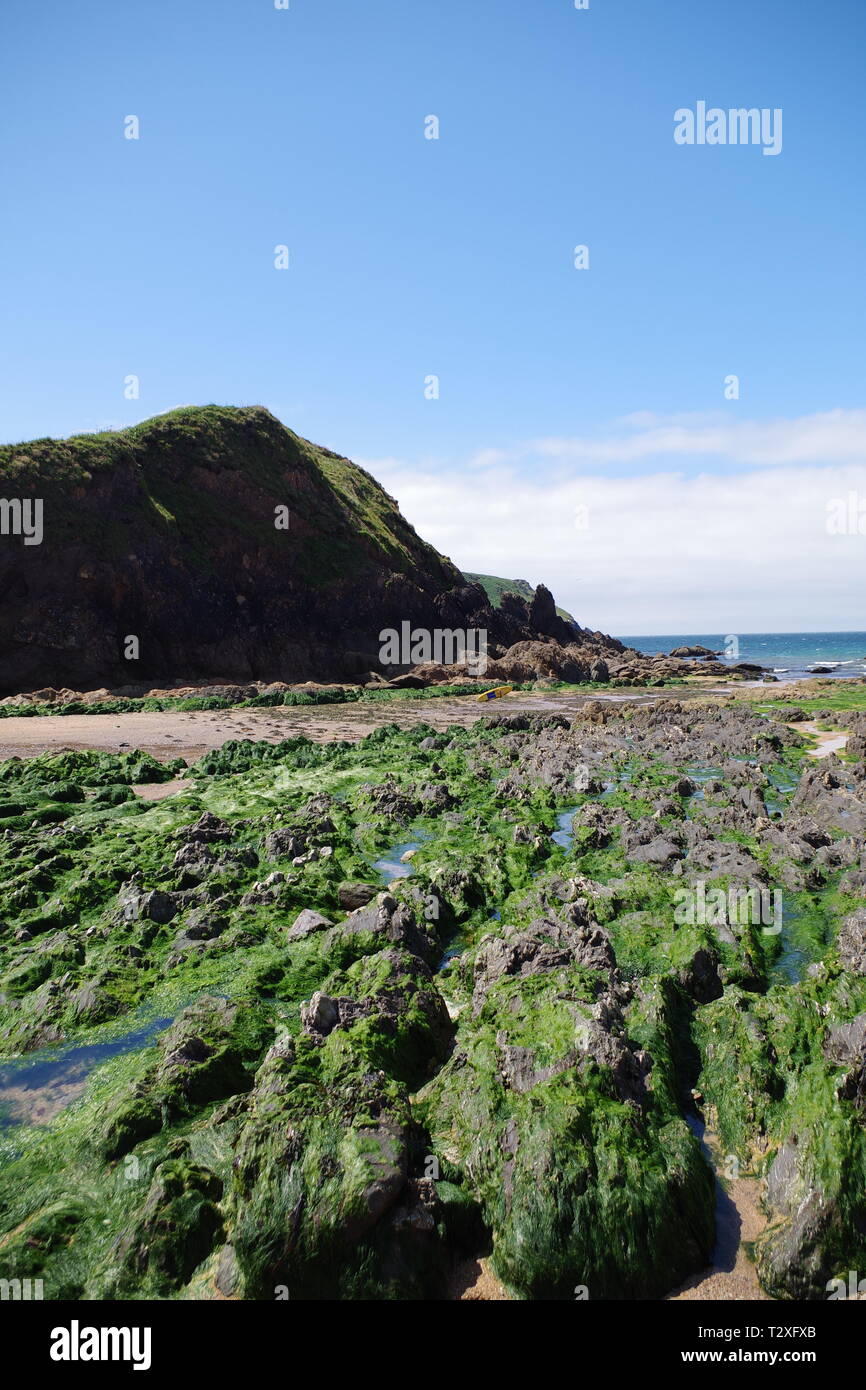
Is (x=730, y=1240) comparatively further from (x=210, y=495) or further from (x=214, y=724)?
(x=210, y=495)

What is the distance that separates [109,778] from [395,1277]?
15796mm

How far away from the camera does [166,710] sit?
113 ft

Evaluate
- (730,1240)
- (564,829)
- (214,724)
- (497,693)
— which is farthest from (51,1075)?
(497,693)

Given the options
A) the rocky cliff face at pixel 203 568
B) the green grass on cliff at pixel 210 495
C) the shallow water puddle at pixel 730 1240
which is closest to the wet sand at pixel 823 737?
the shallow water puddle at pixel 730 1240

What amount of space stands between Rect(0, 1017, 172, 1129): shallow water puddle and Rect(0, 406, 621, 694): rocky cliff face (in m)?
40.2

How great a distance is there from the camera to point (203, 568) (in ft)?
171

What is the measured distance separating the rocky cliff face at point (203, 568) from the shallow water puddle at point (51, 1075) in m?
40.2

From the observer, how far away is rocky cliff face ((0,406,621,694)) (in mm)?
43250

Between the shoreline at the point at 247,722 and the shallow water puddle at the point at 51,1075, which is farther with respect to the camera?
the shoreline at the point at 247,722

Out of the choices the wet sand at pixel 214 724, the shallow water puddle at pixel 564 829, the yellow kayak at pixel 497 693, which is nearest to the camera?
the shallow water puddle at pixel 564 829

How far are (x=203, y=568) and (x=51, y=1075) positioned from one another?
50.1 meters

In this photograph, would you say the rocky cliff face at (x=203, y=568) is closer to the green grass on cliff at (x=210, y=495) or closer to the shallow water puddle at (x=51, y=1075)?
the green grass on cliff at (x=210, y=495)

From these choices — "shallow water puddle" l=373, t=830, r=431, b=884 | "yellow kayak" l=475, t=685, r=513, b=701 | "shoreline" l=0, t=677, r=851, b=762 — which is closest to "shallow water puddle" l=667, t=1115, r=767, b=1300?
"shallow water puddle" l=373, t=830, r=431, b=884

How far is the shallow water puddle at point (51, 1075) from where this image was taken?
213 inches
